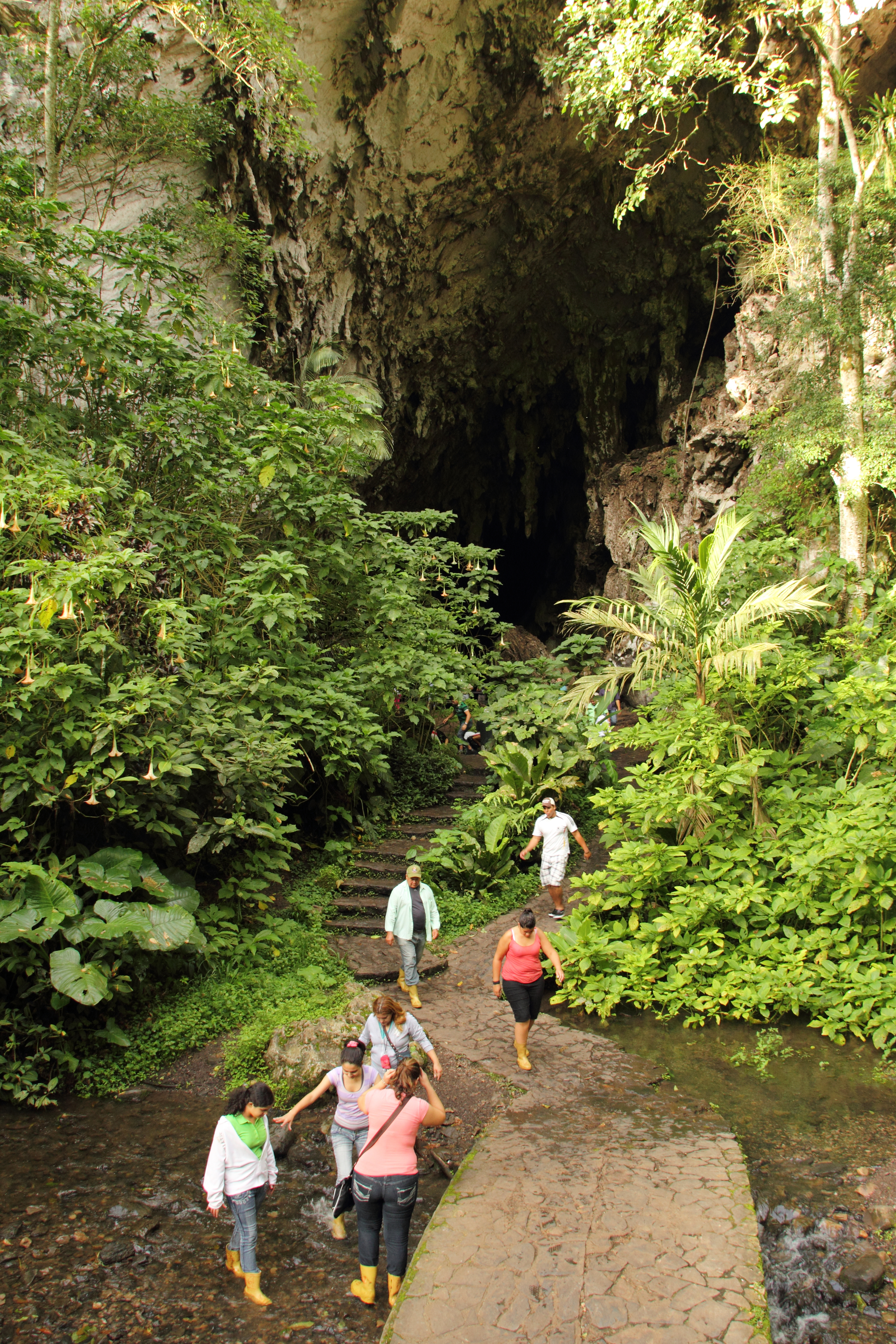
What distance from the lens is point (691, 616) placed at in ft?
22.3

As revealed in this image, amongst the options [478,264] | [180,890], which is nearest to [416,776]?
[180,890]

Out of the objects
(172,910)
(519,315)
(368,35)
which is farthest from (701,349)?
(172,910)

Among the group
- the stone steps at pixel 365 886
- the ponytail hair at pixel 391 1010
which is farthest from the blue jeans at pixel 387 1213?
the stone steps at pixel 365 886

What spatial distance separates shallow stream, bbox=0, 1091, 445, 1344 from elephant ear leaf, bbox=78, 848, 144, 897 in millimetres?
1403

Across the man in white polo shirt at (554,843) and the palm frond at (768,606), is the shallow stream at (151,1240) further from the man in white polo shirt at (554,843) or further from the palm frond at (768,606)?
the palm frond at (768,606)

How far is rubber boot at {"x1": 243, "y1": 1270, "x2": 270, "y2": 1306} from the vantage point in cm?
335

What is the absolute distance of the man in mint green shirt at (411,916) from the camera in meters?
5.88

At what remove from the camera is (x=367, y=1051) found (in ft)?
12.5

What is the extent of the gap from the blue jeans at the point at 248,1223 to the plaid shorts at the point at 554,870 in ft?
13.4

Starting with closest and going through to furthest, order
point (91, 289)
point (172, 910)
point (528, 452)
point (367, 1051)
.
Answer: point (367, 1051) < point (172, 910) < point (91, 289) < point (528, 452)

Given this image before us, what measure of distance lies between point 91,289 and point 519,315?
10854 mm

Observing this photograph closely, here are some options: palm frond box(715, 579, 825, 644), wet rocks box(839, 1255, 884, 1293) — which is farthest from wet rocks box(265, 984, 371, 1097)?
palm frond box(715, 579, 825, 644)

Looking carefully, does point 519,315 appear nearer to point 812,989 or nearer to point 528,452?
point 528,452

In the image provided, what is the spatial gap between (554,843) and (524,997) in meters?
2.20
